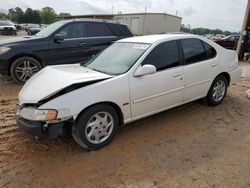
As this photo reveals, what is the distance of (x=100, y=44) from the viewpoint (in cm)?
751

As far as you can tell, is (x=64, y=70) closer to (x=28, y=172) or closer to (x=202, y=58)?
(x=28, y=172)

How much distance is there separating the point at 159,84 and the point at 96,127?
126cm

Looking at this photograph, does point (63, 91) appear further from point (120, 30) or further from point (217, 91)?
point (120, 30)

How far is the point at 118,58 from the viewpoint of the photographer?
13.6 feet

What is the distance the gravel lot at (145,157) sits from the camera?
2.90m

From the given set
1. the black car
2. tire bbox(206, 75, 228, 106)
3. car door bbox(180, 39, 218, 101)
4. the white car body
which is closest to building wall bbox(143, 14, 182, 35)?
the black car

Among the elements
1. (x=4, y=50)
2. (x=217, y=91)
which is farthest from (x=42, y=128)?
(x=4, y=50)

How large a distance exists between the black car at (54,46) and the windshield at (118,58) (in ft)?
8.88

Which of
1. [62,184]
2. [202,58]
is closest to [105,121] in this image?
[62,184]

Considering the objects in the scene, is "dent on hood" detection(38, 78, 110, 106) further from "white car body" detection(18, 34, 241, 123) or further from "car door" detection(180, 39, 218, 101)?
"car door" detection(180, 39, 218, 101)

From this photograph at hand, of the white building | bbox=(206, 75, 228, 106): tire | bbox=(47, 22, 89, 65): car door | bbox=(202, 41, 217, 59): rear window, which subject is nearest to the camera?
bbox=(202, 41, 217, 59): rear window

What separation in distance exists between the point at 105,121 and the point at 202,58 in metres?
2.43

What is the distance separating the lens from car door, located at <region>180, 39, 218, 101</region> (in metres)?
4.46

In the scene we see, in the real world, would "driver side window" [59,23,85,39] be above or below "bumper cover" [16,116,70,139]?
above
